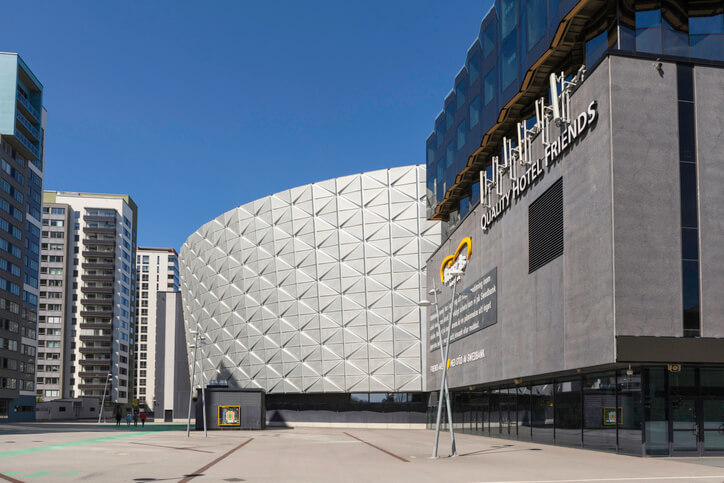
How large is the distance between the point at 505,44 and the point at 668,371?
19779mm

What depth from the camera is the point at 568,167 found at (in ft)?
100

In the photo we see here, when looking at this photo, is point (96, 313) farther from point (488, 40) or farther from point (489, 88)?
point (488, 40)

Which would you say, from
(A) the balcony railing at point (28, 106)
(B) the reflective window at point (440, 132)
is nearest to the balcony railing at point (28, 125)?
(A) the balcony railing at point (28, 106)

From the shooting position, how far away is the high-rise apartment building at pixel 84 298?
15300 centimetres

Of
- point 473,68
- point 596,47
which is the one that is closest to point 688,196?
point 596,47

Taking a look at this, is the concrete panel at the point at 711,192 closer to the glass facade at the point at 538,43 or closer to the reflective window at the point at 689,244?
the reflective window at the point at 689,244

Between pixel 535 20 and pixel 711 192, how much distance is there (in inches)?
485

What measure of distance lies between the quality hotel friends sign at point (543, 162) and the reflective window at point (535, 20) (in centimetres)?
548

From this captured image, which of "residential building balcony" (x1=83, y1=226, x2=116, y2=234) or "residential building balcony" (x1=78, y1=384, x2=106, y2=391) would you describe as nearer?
"residential building balcony" (x1=78, y1=384, x2=106, y2=391)

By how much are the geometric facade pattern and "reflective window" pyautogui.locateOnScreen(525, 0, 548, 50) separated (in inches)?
1178

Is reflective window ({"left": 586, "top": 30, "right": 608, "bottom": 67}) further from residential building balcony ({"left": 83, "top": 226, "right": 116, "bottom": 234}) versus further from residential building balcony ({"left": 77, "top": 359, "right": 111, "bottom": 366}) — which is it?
residential building balcony ({"left": 83, "top": 226, "right": 116, "bottom": 234})

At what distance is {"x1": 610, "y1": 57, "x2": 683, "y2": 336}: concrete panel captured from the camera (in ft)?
86.0

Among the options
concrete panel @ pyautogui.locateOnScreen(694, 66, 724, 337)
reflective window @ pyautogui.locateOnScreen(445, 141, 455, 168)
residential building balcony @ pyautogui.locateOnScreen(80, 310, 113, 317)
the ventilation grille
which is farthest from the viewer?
residential building balcony @ pyautogui.locateOnScreen(80, 310, 113, 317)

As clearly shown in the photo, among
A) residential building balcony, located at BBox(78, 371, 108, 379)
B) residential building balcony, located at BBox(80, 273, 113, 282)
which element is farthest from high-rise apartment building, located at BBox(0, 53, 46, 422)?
residential building balcony, located at BBox(80, 273, 113, 282)
